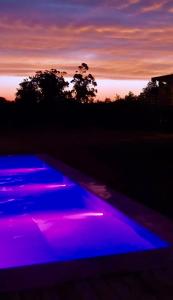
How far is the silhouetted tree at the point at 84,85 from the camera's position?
29564mm

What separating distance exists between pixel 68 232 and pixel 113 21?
1393cm

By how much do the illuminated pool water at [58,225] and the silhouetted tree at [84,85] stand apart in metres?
19.6

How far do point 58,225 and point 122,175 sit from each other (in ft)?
9.63

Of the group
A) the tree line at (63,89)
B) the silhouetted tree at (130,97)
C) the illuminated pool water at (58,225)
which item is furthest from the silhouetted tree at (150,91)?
the illuminated pool water at (58,225)

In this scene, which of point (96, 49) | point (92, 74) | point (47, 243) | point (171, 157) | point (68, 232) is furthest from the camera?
point (92, 74)

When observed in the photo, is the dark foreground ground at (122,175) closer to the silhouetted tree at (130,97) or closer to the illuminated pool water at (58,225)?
the illuminated pool water at (58,225)

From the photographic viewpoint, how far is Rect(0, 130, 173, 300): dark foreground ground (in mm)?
3508

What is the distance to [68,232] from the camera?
6.45m

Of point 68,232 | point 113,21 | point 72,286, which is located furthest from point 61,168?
point 113,21

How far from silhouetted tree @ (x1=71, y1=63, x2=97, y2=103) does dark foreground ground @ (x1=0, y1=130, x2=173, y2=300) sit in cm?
868

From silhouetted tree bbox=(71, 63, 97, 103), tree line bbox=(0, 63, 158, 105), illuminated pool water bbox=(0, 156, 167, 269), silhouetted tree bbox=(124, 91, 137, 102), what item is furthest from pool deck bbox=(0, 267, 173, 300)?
silhouetted tree bbox=(71, 63, 97, 103)

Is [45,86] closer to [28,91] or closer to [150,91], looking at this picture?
[28,91]

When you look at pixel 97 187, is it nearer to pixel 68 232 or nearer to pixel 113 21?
pixel 68 232

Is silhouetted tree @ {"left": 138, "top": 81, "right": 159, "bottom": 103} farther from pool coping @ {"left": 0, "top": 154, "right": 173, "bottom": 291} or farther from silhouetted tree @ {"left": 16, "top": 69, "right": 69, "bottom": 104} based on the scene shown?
pool coping @ {"left": 0, "top": 154, "right": 173, "bottom": 291}
